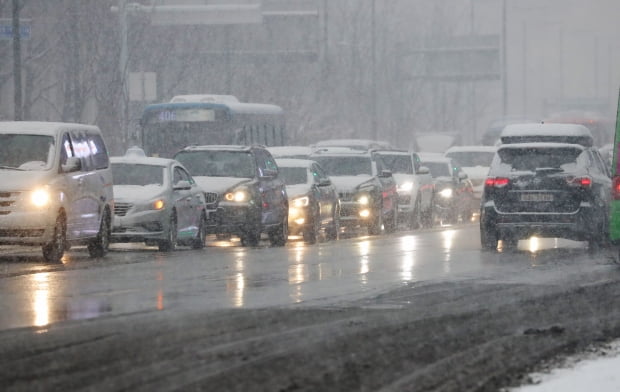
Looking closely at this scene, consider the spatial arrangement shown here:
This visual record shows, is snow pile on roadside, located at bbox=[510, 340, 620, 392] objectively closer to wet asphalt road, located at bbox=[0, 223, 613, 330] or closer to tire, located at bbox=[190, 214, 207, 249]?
wet asphalt road, located at bbox=[0, 223, 613, 330]

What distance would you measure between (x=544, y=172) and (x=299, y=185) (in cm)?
727

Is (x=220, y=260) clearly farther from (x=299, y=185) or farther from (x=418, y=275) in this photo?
(x=299, y=185)

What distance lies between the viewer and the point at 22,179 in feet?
68.4

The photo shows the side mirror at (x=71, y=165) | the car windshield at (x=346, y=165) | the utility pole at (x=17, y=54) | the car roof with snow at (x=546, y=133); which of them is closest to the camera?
the side mirror at (x=71, y=165)

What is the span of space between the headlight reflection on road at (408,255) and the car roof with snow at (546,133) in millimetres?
2668

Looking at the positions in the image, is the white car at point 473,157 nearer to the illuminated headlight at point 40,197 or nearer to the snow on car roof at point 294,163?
the snow on car roof at point 294,163

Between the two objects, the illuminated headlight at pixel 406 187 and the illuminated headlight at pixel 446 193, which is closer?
the illuminated headlight at pixel 406 187

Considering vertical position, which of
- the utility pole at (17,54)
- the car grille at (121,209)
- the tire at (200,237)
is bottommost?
the tire at (200,237)

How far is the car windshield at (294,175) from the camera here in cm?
3095

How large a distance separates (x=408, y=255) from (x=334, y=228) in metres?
8.43

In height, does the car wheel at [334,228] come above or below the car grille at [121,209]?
below

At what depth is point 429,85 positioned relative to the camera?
11394 centimetres

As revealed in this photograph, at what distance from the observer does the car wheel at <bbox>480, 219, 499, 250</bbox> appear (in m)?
24.5

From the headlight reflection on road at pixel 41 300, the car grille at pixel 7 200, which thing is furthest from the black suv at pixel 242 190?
the headlight reflection on road at pixel 41 300
